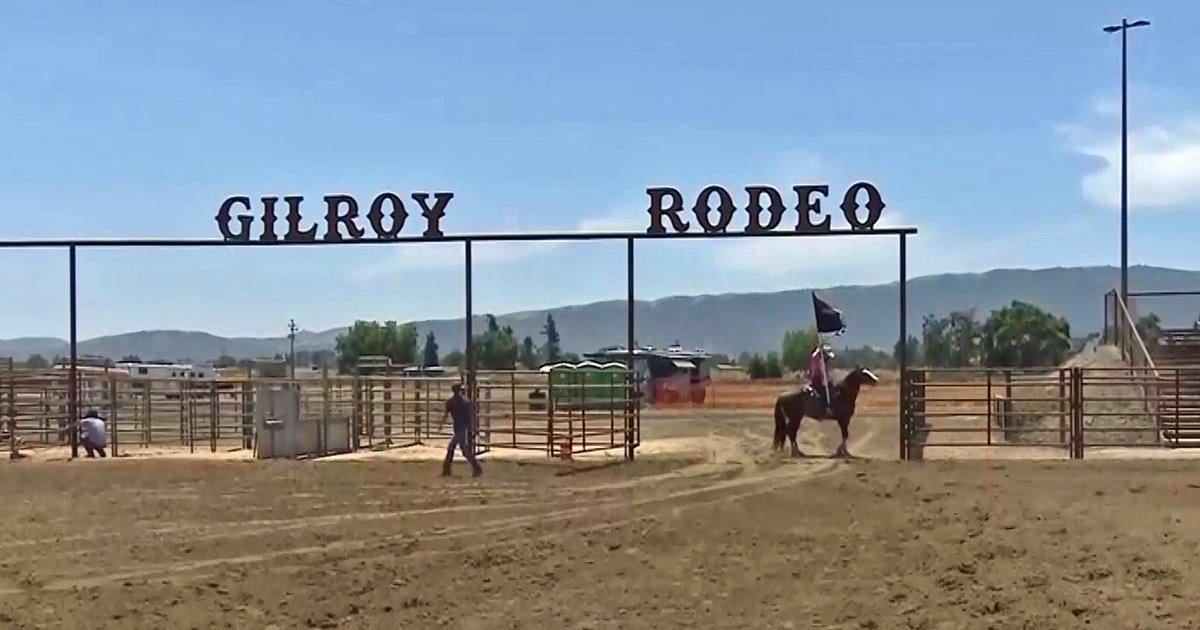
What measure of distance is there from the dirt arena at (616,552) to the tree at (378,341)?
67.4 metres

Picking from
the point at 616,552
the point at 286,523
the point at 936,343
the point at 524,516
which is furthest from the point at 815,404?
the point at 936,343

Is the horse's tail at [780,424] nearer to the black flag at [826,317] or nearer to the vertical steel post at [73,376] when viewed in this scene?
the black flag at [826,317]

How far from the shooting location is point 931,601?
12.1 metres

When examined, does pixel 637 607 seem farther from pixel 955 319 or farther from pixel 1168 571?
pixel 955 319

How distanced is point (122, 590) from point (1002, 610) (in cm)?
725

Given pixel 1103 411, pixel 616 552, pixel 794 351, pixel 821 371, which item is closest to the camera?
pixel 616 552

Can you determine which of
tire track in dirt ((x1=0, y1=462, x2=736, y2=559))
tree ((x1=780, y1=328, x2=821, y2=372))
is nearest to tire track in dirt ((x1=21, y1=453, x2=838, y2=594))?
tire track in dirt ((x1=0, y1=462, x2=736, y2=559))

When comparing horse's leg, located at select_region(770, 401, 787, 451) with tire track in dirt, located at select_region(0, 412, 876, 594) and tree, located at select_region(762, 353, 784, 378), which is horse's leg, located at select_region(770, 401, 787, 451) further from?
tree, located at select_region(762, 353, 784, 378)

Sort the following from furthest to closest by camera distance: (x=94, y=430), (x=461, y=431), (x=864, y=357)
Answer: (x=864, y=357) → (x=94, y=430) → (x=461, y=431)

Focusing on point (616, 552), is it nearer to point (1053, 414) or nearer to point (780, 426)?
point (780, 426)

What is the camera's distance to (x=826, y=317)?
26.0m

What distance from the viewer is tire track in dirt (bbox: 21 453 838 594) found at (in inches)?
523

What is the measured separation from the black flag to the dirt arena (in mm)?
5163

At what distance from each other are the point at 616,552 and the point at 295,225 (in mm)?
13420
